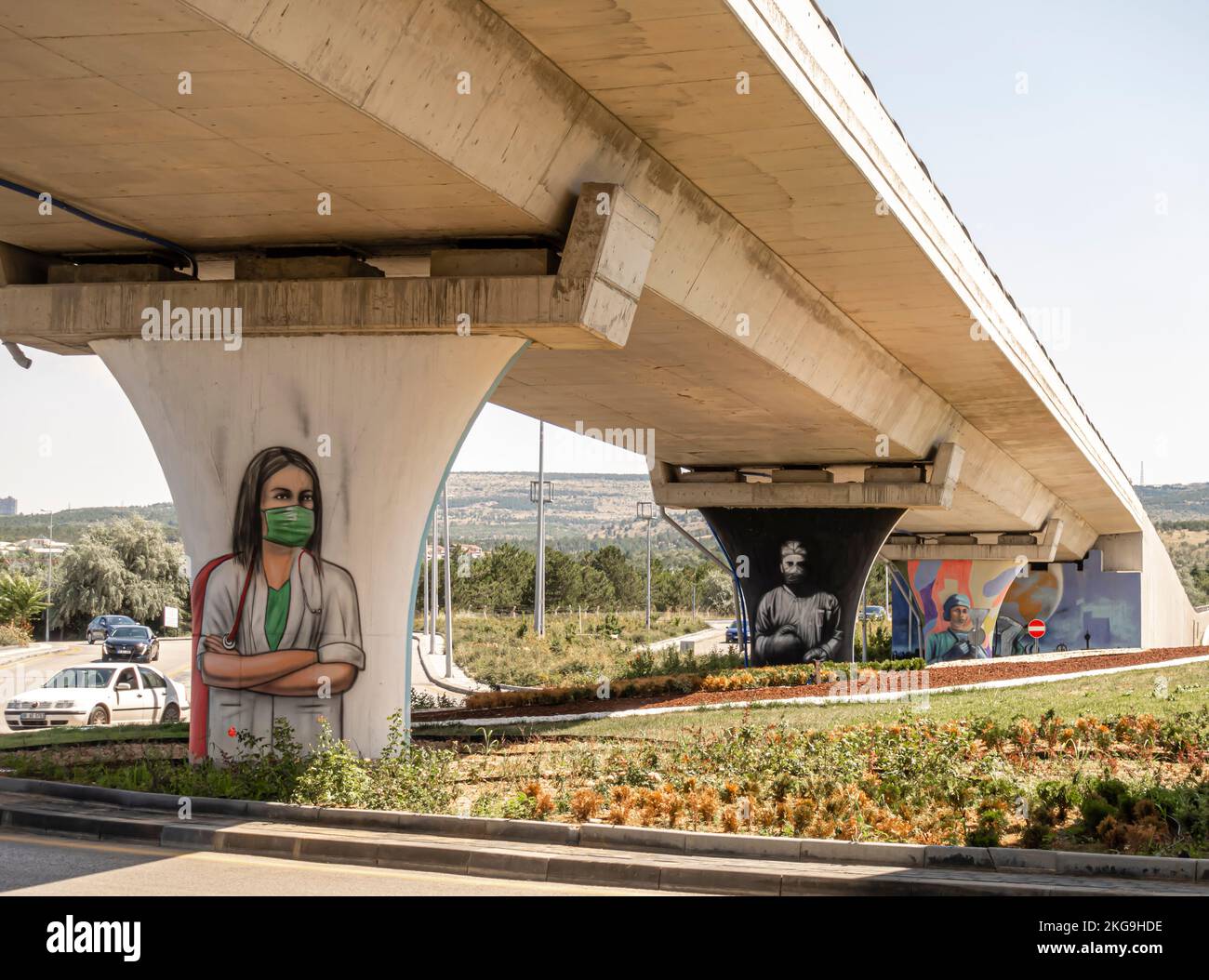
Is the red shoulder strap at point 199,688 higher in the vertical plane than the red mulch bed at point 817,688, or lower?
higher

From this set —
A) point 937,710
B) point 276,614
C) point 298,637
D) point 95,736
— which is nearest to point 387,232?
point 276,614

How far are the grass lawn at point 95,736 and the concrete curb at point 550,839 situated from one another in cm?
494

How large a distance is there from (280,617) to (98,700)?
434 inches

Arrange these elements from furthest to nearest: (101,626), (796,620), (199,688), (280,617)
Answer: (101,626), (796,620), (199,688), (280,617)

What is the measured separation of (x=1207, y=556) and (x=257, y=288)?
201 metres

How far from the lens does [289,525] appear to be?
1333cm

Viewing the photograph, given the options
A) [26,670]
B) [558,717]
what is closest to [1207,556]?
[26,670]

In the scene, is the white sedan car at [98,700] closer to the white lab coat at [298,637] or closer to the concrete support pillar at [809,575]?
the white lab coat at [298,637]

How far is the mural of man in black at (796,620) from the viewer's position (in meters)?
33.5

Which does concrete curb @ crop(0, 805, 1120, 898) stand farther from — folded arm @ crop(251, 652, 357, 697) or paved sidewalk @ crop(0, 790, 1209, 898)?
folded arm @ crop(251, 652, 357, 697)

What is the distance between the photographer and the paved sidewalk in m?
8.53

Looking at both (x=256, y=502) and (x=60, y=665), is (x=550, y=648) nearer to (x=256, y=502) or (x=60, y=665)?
(x=60, y=665)

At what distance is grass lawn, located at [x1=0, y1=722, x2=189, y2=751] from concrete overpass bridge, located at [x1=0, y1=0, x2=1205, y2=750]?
4046mm

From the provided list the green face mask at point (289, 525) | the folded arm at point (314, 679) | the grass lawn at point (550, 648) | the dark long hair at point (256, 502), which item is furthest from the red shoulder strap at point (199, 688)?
the grass lawn at point (550, 648)
